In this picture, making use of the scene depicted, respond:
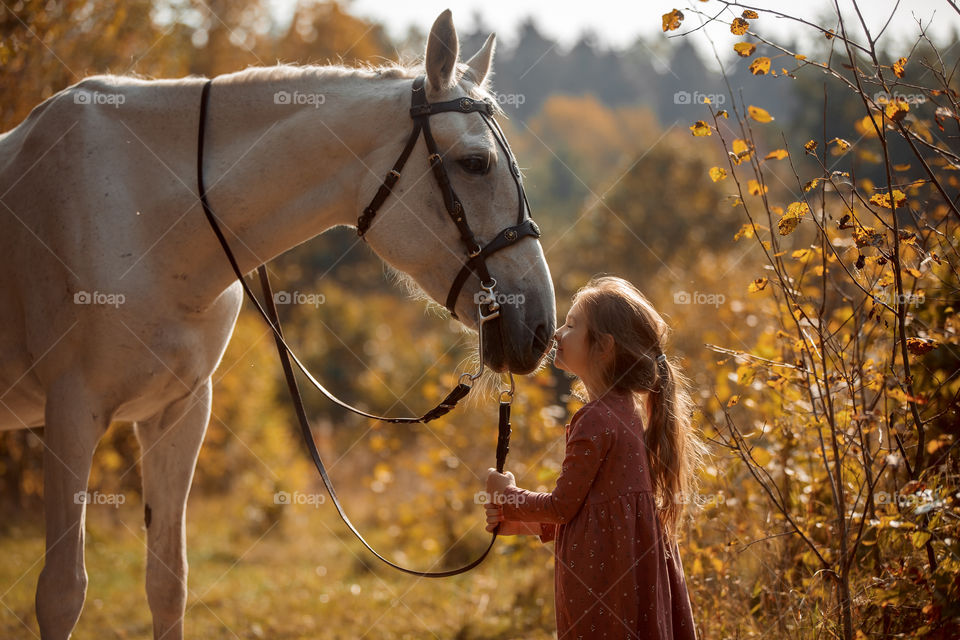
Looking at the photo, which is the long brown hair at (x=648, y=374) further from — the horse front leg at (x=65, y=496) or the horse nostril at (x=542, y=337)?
the horse front leg at (x=65, y=496)

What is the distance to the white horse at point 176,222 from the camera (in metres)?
2.41

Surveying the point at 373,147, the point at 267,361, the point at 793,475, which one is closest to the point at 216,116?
the point at 373,147

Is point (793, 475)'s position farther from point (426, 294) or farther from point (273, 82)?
point (273, 82)

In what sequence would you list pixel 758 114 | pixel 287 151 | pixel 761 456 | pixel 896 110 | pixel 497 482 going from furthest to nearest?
pixel 761 456 < pixel 287 151 < pixel 758 114 < pixel 497 482 < pixel 896 110

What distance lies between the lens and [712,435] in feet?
11.4

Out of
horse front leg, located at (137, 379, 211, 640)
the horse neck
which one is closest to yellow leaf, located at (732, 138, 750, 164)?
the horse neck

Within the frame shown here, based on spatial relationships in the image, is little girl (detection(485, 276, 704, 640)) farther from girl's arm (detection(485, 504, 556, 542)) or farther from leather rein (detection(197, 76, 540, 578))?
leather rein (detection(197, 76, 540, 578))

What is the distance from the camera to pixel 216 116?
104 inches

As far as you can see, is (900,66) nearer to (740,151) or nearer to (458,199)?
(740,151)

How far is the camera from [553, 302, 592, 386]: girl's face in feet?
7.52

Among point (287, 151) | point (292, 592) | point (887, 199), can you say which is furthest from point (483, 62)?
point (292, 592)

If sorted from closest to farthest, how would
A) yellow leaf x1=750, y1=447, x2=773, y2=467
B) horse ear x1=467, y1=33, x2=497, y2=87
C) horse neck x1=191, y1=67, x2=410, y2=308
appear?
1. horse neck x1=191, y1=67, x2=410, y2=308
2. horse ear x1=467, y1=33, x2=497, y2=87
3. yellow leaf x1=750, y1=447, x2=773, y2=467

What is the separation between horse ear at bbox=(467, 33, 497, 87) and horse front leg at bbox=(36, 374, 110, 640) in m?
1.79

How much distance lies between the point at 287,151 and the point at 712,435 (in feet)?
7.67
